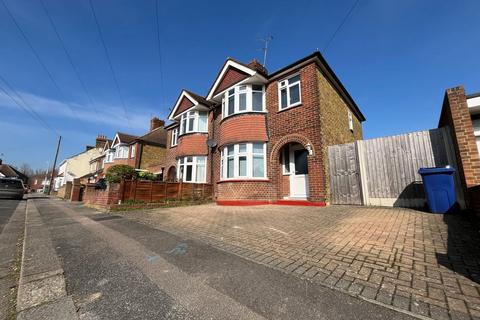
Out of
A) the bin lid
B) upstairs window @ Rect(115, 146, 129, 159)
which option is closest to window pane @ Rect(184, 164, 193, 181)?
the bin lid

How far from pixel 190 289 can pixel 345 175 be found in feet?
27.4

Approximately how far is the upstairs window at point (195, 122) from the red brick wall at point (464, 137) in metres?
13.0

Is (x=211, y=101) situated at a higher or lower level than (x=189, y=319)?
higher

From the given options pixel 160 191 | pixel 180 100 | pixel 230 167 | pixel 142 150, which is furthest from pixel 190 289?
pixel 142 150

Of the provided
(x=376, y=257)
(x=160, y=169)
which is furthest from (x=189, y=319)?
(x=160, y=169)

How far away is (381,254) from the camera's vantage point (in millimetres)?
3312

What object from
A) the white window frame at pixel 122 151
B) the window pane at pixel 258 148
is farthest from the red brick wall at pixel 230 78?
the white window frame at pixel 122 151

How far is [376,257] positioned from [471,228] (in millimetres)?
3073

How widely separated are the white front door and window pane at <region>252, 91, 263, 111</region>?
9.98 ft

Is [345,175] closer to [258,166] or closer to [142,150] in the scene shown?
[258,166]

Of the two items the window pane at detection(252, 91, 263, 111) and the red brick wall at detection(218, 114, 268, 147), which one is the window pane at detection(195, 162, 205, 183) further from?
the window pane at detection(252, 91, 263, 111)

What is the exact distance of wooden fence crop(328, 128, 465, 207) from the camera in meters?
7.18

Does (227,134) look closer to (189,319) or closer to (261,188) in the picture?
(261,188)

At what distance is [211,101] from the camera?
49.1 feet
